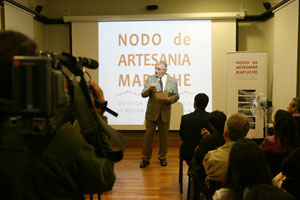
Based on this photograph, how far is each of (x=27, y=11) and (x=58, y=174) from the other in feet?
16.3

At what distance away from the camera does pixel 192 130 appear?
10.1ft

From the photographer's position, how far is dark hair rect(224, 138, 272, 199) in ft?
4.76

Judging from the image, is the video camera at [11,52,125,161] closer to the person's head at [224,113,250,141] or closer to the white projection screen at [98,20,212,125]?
the person's head at [224,113,250,141]

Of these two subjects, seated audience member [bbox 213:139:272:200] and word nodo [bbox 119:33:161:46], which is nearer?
seated audience member [bbox 213:139:272:200]

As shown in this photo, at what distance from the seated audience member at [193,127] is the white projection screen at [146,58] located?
7.87 feet

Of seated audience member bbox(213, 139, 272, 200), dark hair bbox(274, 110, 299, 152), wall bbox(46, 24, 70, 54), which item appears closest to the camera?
seated audience member bbox(213, 139, 272, 200)

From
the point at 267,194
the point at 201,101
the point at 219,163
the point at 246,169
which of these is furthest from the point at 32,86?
the point at 201,101

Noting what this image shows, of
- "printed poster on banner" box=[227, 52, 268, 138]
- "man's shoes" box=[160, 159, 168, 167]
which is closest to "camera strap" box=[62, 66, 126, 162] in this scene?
"man's shoes" box=[160, 159, 168, 167]

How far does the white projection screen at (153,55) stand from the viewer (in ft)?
18.2

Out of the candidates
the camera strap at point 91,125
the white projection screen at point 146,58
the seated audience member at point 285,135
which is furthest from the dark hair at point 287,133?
the white projection screen at point 146,58

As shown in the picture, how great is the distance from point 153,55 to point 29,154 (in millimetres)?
4917

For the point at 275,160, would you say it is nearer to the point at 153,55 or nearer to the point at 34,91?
the point at 34,91

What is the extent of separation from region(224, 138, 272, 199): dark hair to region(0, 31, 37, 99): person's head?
1102mm

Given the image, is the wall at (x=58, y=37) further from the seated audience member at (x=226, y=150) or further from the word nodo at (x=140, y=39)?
the seated audience member at (x=226, y=150)
